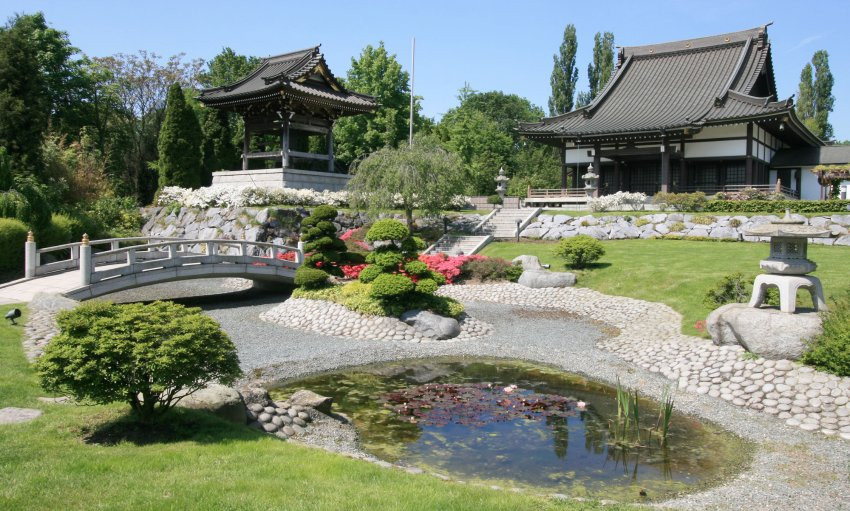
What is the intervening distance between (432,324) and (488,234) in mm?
12967

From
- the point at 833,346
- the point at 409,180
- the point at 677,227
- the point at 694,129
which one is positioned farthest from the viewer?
the point at 694,129

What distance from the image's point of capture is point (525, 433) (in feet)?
30.9

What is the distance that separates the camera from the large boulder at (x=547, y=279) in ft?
66.9

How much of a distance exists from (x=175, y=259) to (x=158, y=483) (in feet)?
46.1

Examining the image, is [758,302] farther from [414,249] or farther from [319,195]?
[319,195]

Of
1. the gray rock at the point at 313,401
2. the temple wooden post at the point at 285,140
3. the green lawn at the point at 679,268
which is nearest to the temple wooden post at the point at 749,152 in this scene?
the green lawn at the point at 679,268

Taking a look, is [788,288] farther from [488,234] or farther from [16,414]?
[488,234]

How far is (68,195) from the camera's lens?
2677cm

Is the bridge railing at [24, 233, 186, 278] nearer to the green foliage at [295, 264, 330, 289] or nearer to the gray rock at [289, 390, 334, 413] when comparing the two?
the green foliage at [295, 264, 330, 289]

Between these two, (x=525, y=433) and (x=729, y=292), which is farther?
(x=729, y=292)

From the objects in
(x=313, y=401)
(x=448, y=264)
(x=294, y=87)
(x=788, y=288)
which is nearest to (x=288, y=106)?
(x=294, y=87)

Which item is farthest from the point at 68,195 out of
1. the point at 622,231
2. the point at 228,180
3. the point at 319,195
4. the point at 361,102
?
the point at 622,231

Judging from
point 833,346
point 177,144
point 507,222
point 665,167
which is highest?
point 177,144

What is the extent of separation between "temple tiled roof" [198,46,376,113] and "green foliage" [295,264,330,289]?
12.3 meters
